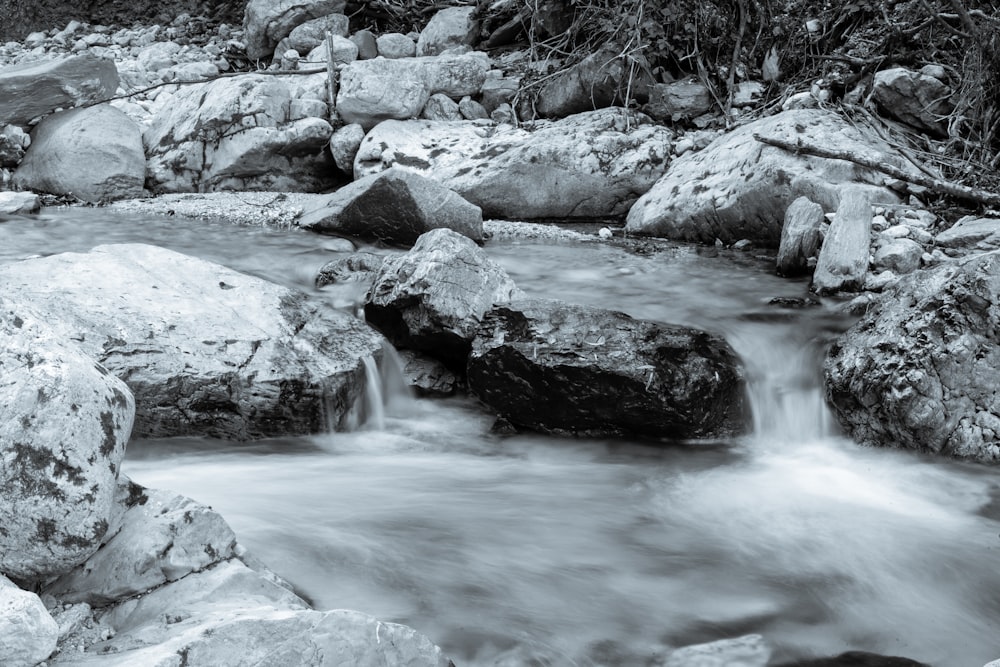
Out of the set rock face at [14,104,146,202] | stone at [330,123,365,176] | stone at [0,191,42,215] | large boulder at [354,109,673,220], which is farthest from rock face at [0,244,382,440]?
rock face at [14,104,146,202]

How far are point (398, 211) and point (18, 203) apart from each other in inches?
136

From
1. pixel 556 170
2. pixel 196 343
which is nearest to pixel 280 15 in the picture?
pixel 556 170

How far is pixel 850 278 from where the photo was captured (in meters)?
5.30

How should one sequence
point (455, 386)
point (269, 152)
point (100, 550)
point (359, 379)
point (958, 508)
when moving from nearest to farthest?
point (100, 550) < point (958, 508) < point (359, 379) < point (455, 386) < point (269, 152)

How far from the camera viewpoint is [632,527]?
356 centimetres

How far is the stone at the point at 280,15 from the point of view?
1105 centimetres

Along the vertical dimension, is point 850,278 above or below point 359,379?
above

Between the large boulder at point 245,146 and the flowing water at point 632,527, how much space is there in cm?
473

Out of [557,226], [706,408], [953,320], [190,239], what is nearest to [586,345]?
[706,408]

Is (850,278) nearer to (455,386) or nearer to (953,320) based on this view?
(953,320)

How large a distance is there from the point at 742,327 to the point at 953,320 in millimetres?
1173

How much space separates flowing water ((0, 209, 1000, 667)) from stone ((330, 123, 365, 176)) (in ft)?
14.5

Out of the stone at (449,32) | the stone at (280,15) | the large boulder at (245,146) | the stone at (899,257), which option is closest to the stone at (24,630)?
the stone at (899,257)

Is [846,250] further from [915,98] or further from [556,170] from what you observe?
[556,170]
